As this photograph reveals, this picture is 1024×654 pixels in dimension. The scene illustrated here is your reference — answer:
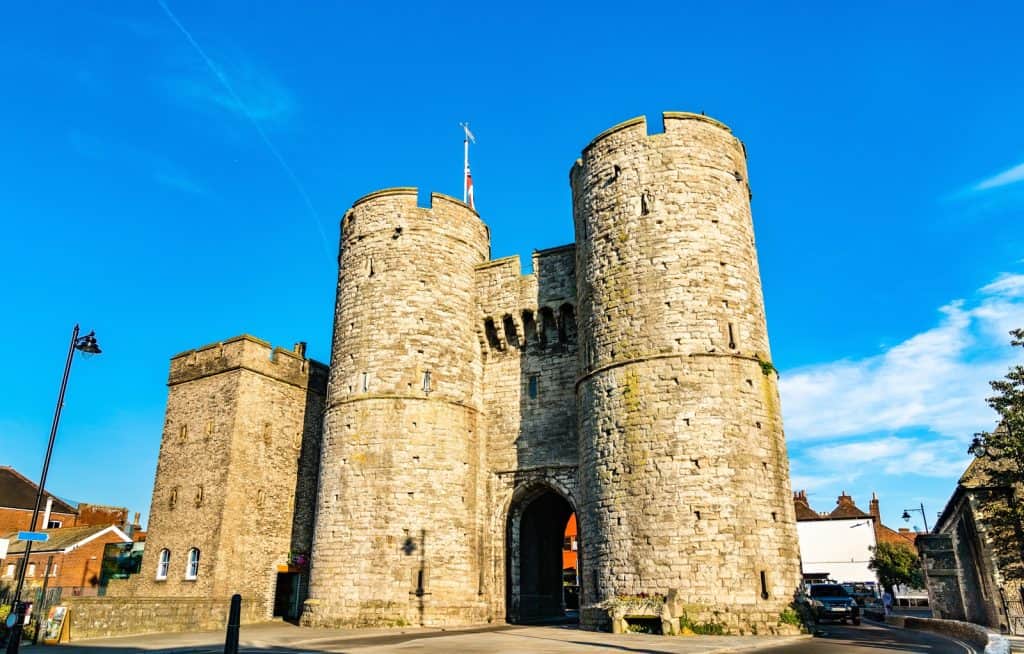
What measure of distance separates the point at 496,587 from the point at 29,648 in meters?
11.4

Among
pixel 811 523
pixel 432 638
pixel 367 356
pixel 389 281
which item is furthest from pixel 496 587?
pixel 811 523

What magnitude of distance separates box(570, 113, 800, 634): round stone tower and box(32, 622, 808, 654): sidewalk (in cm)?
151

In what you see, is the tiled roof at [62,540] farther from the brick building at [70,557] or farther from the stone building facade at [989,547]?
the stone building facade at [989,547]

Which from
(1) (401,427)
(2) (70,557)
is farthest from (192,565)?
(2) (70,557)

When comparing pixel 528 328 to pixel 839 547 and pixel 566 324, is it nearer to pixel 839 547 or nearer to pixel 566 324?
pixel 566 324

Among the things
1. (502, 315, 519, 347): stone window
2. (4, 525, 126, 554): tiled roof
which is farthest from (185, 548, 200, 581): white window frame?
(4, 525, 126, 554): tiled roof

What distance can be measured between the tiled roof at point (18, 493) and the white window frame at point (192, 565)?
26.2 metres

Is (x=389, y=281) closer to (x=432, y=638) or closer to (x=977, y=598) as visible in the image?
(x=432, y=638)

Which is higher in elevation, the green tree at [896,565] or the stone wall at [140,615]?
the green tree at [896,565]

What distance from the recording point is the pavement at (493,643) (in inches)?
476

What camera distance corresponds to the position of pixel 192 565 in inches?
865

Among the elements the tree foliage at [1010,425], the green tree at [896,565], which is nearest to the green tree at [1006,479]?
the tree foliage at [1010,425]

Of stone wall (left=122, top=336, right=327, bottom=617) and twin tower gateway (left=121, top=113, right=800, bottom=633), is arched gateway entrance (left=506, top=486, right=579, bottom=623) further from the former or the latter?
stone wall (left=122, top=336, right=327, bottom=617)

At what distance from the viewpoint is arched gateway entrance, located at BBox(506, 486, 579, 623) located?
21797 mm
